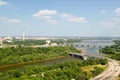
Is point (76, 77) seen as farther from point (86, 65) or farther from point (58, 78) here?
point (86, 65)

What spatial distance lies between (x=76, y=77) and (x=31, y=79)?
768 centimetres

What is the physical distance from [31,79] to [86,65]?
23.1 m

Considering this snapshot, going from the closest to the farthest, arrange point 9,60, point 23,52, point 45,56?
point 9,60 < point 45,56 < point 23,52

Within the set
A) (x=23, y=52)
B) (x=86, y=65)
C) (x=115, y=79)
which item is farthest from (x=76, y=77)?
(x=23, y=52)

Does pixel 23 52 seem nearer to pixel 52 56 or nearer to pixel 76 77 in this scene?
pixel 52 56

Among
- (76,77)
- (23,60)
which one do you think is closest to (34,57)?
(23,60)

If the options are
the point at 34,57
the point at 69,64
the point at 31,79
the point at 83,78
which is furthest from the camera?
the point at 34,57

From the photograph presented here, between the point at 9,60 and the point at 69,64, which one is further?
the point at 9,60

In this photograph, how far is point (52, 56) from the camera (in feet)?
240

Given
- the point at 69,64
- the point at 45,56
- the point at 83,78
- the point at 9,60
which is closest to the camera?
the point at 83,78

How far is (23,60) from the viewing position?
6194 centimetres

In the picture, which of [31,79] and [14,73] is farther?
[14,73]

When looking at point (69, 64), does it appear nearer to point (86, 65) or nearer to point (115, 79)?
point (86, 65)

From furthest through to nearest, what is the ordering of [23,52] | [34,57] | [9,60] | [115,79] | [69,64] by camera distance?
Answer: [23,52] < [34,57] < [9,60] < [69,64] < [115,79]
